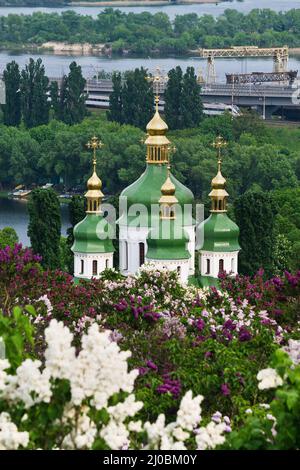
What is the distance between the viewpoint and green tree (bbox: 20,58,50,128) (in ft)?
232

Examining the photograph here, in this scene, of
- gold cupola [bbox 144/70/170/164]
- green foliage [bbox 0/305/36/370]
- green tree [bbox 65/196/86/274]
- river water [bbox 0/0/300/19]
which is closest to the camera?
green foliage [bbox 0/305/36/370]

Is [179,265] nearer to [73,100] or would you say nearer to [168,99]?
[168,99]

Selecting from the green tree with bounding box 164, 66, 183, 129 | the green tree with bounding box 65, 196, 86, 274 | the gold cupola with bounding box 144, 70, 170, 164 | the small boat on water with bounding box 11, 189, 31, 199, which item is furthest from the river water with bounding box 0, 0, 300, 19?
the gold cupola with bounding box 144, 70, 170, 164

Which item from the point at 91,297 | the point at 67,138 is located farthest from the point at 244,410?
the point at 67,138

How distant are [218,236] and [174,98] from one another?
3338 centimetres

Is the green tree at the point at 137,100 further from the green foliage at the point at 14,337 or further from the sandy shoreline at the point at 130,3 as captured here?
the sandy shoreline at the point at 130,3

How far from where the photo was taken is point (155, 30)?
4941 inches

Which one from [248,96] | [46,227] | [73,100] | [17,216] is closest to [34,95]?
[73,100]

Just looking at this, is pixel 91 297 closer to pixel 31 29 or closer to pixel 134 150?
pixel 134 150

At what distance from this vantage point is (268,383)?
14.6 metres

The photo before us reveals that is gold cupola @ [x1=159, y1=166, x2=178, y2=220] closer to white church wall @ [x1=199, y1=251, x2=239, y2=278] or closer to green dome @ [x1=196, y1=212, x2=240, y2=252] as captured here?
green dome @ [x1=196, y1=212, x2=240, y2=252]

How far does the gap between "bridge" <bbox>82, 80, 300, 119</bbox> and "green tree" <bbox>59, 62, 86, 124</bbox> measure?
3069 millimetres

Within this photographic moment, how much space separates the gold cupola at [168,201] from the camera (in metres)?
34.7

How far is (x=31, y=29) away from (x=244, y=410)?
11115 cm
